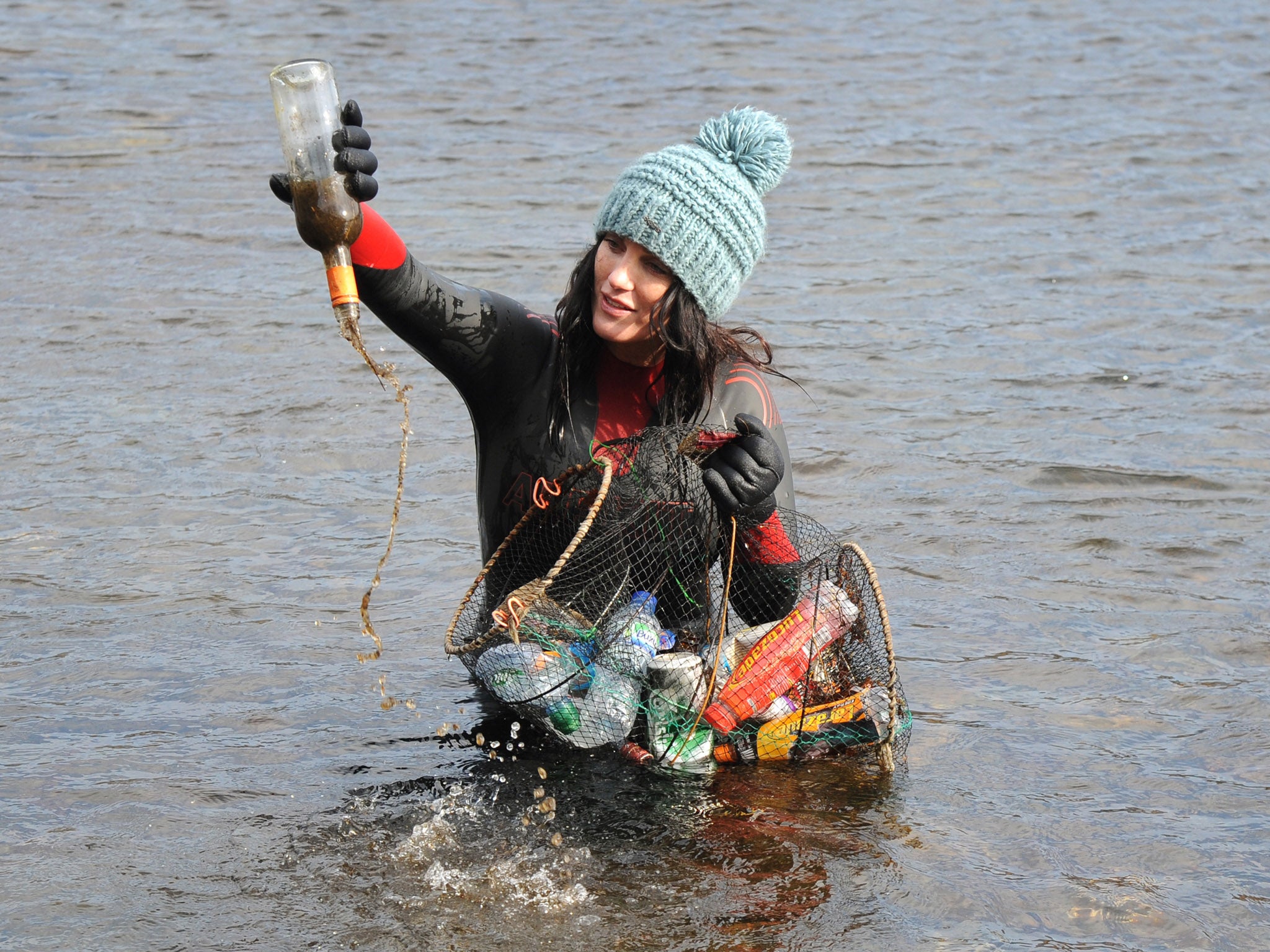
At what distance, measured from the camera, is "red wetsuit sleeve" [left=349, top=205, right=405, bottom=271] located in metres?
3.79

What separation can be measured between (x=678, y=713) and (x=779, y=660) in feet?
1.01

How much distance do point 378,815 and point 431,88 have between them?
1037 centimetres

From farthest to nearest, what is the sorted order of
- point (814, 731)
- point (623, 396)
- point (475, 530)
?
point (475, 530) < point (623, 396) < point (814, 731)

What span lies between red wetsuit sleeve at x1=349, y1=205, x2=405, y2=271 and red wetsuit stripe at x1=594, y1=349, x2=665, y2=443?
73 centimetres

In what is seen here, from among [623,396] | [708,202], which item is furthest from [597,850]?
[708,202]

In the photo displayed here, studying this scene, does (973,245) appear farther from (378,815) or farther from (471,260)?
(378,815)

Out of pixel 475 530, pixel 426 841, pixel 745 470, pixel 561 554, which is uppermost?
pixel 745 470

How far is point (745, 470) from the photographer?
12.6 ft

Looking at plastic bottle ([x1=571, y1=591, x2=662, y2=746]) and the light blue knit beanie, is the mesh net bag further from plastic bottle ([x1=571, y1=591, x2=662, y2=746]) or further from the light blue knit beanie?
the light blue knit beanie

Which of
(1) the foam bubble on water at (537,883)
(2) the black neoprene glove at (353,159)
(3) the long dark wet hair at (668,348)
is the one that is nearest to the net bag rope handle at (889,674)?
(3) the long dark wet hair at (668,348)

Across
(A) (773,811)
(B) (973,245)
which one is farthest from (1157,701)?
(B) (973,245)

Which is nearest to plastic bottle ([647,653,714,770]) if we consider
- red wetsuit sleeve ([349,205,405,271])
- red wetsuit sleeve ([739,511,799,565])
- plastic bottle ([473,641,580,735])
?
plastic bottle ([473,641,580,735])

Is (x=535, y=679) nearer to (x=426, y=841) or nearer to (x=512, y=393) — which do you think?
(x=426, y=841)

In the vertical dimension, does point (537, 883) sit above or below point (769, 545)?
below
